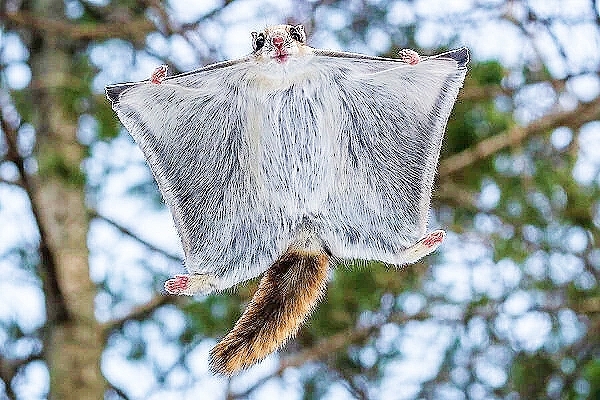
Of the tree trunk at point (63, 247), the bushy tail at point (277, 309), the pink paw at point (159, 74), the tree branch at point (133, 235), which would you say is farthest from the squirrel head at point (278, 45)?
the tree branch at point (133, 235)

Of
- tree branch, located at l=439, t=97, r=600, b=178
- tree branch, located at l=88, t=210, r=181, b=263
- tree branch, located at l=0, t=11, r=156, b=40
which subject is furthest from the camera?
tree branch, located at l=88, t=210, r=181, b=263

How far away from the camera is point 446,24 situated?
3.46 m

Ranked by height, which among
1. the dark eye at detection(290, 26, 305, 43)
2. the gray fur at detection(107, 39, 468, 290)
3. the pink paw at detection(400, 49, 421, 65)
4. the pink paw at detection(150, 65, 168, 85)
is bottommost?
the gray fur at detection(107, 39, 468, 290)

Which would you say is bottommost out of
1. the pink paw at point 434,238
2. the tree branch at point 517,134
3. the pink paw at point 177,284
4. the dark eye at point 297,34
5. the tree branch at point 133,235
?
the tree branch at point 133,235

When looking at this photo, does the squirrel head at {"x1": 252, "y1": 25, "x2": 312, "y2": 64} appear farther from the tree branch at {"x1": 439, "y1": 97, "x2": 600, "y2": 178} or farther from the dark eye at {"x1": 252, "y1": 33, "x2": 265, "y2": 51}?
the tree branch at {"x1": 439, "y1": 97, "x2": 600, "y2": 178}

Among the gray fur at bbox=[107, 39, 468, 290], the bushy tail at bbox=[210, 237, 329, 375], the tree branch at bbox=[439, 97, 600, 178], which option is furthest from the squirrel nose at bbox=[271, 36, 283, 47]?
the tree branch at bbox=[439, 97, 600, 178]

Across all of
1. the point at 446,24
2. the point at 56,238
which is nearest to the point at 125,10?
the point at 56,238

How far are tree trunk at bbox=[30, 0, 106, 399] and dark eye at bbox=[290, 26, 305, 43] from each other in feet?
6.72

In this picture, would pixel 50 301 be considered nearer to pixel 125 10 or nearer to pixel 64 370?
pixel 64 370

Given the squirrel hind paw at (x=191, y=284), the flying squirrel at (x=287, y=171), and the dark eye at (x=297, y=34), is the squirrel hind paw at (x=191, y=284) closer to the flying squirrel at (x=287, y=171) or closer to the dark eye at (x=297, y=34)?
the flying squirrel at (x=287, y=171)

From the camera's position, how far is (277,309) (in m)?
1.53

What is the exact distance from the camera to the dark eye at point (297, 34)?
1.28 meters

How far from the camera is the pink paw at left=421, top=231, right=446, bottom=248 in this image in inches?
57.7

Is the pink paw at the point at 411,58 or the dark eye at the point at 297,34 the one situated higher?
the dark eye at the point at 297,34
